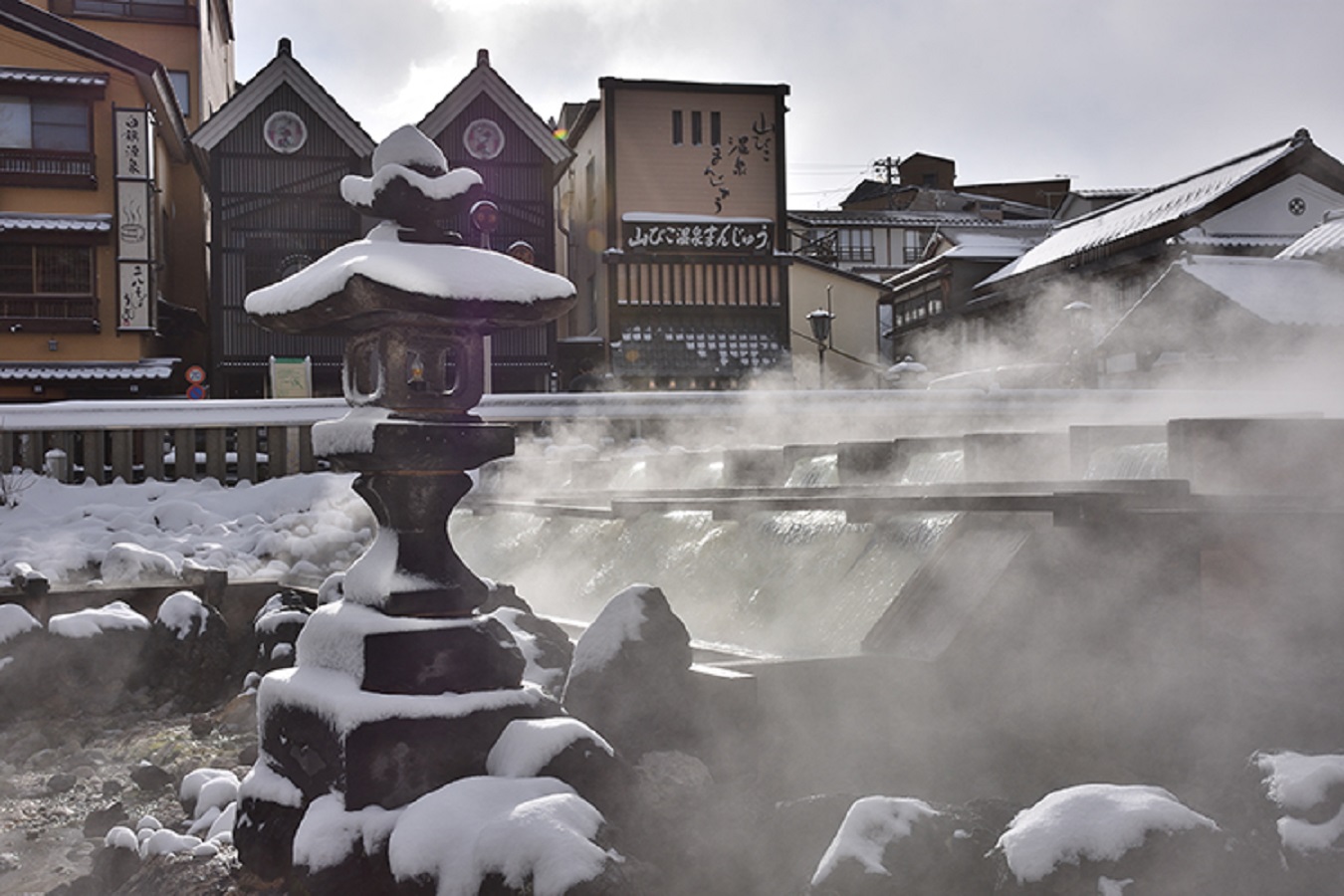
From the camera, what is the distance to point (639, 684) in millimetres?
4934

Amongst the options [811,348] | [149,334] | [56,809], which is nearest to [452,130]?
[149,334]

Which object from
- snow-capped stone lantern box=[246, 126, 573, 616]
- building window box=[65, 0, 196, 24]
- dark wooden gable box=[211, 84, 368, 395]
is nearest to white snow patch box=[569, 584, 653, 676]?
snow-capped stone lantern box=[246, 126, 573, 616]

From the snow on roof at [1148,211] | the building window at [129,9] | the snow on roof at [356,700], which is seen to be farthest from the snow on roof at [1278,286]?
the building window at [129,9]

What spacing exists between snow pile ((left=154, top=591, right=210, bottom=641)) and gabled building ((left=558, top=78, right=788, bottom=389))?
51.6 ft

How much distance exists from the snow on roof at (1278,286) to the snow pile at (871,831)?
15230mm

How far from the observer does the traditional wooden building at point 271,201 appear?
23.3m

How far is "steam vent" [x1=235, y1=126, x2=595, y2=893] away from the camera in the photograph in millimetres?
4539

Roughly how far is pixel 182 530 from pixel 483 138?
15.0m

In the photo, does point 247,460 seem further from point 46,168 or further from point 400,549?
point 46,168

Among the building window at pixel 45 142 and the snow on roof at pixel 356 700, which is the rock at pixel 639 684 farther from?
the building window at pixel 45 142

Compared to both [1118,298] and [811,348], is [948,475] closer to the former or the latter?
[1118,298]

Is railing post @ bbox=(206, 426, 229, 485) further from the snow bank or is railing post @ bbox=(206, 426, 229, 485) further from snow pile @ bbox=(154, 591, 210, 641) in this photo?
the snow bank

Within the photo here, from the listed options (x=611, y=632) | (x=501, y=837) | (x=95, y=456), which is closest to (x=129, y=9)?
(x=95, y=456)

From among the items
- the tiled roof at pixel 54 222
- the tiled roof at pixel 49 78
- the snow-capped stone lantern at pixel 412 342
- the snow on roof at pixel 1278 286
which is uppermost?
the tiled roof at pixel 49 78
